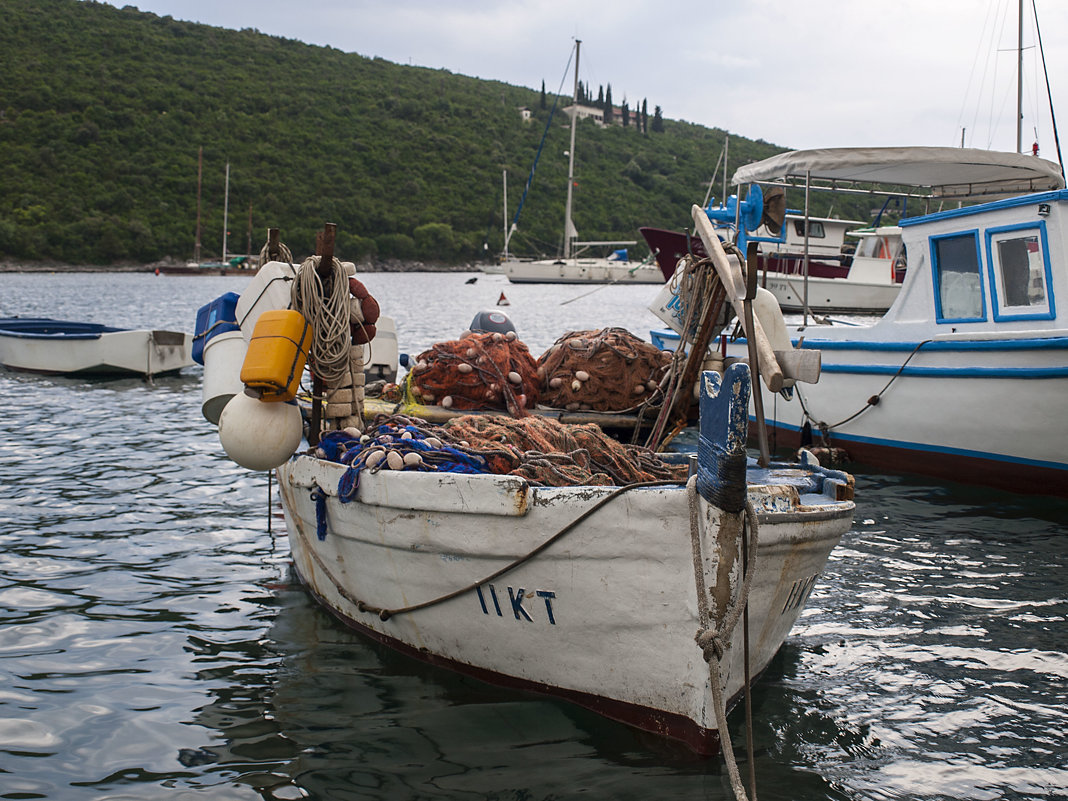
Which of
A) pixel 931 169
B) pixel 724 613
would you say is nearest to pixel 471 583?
pixel 724 613

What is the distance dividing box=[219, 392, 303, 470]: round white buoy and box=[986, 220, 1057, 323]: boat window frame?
25.9 ft

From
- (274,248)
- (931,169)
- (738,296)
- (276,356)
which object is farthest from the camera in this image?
(931,169)

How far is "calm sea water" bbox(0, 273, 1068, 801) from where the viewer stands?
424cm

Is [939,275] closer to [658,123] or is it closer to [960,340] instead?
[960,340]

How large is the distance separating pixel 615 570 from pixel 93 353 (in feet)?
54.6

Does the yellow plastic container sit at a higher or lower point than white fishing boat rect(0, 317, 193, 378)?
higher

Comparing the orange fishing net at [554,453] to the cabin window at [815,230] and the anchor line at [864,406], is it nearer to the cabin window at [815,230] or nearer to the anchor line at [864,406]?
the anchor line at [864,406]

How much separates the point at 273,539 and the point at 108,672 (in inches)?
111

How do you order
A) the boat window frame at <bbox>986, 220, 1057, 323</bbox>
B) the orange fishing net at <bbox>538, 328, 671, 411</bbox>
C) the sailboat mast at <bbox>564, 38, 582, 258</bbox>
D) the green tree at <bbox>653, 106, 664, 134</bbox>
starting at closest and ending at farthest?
the orange fishing net at <bbox>538, 328, 671, 411</bbox> → the boat window frame at <bbox>986, 220, 1057, 323</bbox> → the sailboat mast at <bbox>564, 38, 582, 258</bbox> → the green tree at <bbox>653, 106, 664, 134</bbox>

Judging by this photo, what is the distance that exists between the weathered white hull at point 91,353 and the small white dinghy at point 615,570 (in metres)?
14.7

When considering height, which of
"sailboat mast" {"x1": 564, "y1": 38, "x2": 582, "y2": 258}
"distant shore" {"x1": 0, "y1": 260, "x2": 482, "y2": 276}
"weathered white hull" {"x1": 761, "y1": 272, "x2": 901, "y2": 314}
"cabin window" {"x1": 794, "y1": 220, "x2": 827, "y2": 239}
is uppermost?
"sailboat mast" {"x1": 564, "y1": 38, "x2": 582, "y2": 258}

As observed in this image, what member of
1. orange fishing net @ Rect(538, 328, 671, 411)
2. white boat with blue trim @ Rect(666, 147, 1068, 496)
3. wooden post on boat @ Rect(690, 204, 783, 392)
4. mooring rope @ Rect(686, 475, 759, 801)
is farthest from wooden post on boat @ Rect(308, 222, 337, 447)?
white boat with blue trim @ Rect(666, 147, 1068, 496)

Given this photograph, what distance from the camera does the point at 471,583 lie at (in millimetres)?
4695

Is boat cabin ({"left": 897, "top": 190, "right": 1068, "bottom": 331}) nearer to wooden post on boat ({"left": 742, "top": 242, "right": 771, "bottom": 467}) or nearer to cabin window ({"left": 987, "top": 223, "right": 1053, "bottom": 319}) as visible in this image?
cabin window ({"left": 987, "top": 223, "right": 1053, "bottom": 319})
